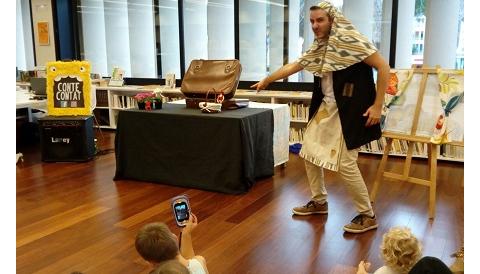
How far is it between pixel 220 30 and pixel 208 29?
8.2 inches

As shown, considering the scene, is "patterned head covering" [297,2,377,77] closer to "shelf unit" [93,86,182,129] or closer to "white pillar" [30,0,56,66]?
"shelf unit" [93,86,182,129]

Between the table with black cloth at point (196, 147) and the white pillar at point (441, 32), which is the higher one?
the white pillar at point (441, 32)

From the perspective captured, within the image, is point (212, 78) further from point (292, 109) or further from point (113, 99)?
point (113, 99)

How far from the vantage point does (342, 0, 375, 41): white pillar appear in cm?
573

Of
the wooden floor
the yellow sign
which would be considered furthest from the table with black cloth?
the yellow sign

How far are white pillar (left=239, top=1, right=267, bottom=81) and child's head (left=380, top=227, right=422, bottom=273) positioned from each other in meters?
5.10

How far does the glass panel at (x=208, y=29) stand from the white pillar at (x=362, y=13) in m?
1.86

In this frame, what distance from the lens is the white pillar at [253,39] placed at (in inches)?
258

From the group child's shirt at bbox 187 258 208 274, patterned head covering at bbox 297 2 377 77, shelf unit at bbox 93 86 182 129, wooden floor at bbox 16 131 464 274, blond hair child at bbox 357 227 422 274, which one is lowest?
wooden floor at bbox 16 131 464 274

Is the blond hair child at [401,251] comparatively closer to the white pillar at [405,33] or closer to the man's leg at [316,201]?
the man's leg at [316,201]

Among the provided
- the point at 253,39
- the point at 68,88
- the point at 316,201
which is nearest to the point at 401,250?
the point at 316,201

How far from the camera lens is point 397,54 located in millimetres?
5461

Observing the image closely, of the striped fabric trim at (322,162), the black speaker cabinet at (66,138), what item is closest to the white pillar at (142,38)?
the black speaker cabinet at (66,138)
